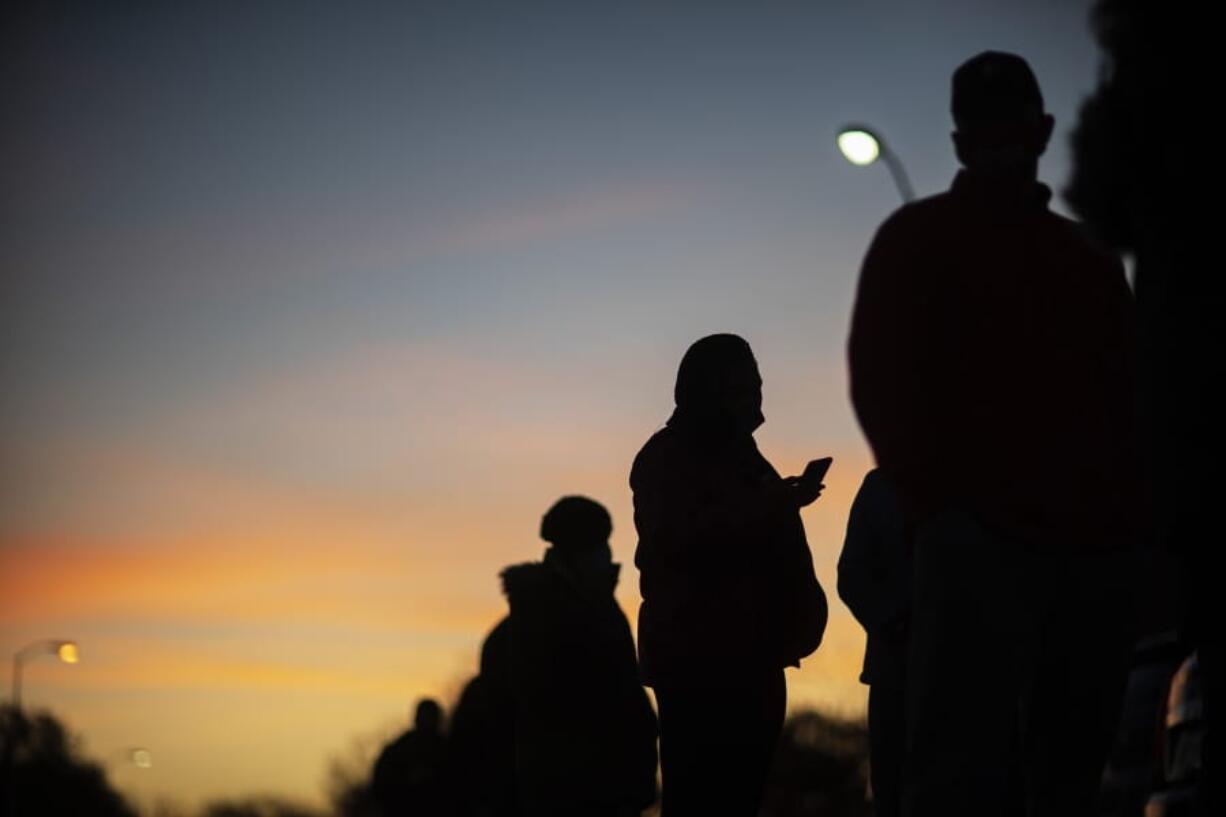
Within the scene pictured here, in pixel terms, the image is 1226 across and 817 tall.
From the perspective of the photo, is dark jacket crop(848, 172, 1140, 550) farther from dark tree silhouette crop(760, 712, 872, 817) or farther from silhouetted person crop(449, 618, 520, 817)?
dark tree silhouette crop(760, 712, 872, 817)

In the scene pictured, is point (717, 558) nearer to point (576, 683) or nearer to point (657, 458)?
point (657, 458)

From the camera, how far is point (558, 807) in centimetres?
959

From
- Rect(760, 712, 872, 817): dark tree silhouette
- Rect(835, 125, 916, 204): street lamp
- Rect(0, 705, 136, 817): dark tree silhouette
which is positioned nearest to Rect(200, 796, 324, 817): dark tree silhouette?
Rect(0, 705, 136, 817): dark tree silhouette

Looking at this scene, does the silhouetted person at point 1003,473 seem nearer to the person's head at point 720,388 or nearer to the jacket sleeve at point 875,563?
the person's head at point 720,388

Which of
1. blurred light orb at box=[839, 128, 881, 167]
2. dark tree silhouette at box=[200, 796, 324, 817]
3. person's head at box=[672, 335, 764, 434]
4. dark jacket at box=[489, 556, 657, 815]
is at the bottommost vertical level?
dark tree silhouette at box=[200, 796, 324, 817]

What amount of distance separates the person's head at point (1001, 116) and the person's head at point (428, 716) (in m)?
11.4

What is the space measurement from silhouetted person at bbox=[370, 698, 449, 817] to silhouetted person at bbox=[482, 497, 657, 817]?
5.37 meters

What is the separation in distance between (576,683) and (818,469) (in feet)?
8.97

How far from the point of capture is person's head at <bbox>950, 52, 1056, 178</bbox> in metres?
5.56

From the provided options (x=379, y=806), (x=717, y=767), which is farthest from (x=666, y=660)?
(x=379, y=806)

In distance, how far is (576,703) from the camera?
9.68 metres

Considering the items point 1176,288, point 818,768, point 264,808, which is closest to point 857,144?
point 1176,288

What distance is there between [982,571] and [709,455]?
237 centimetres

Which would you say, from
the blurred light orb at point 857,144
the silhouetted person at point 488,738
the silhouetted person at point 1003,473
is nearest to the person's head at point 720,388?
the silhouetted person at point 1003,473
